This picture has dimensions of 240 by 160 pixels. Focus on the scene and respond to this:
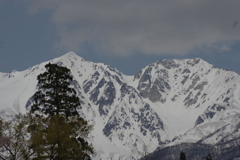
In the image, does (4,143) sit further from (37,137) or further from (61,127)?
(61,127)

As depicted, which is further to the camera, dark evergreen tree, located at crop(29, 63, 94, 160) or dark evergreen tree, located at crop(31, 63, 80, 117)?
dark evergreen tree, located at crop(31, 63, 80, 117)

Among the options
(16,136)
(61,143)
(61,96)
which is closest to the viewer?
(61,143)

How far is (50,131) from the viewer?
39469mm

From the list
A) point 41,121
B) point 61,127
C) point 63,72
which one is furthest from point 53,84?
point 61,127

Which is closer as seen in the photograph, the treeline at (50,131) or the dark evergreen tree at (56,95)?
the treeline at (50,131)

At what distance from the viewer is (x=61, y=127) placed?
131 feet

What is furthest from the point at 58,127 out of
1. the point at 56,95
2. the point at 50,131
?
the point at 56,95

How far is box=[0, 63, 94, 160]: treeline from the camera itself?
130 feet

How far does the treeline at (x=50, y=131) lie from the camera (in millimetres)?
39531

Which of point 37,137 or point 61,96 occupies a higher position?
point 61,96

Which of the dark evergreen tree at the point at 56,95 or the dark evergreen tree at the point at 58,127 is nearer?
the dark evergreen tree at the point at 58,127

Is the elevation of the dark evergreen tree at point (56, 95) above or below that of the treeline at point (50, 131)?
above

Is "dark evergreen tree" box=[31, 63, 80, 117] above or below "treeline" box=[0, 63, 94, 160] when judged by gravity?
above

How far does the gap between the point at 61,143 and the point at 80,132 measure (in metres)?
4.34
